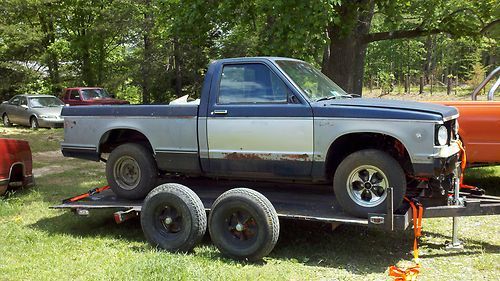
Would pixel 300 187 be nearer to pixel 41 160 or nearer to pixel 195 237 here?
pixel 195 237

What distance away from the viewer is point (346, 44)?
1332 cm

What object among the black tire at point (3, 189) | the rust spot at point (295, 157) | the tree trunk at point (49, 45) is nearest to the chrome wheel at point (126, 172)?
the rust spot at point (295, 157)

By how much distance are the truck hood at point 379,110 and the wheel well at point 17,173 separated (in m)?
5.08

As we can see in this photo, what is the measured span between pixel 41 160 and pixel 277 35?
21.3 ft

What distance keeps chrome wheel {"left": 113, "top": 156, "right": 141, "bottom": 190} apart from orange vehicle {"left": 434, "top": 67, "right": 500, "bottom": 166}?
4286 millimetres

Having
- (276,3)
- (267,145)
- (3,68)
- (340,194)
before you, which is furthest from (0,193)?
(3,68)

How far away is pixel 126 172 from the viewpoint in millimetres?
6547

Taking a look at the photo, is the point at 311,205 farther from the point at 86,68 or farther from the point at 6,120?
the point at 86,68

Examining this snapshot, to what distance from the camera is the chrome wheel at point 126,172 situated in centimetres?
648

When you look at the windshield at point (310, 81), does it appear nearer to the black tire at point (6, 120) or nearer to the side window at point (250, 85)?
the side window at point (250, 85)

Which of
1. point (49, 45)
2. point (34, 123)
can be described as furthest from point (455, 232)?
point (49, 45)

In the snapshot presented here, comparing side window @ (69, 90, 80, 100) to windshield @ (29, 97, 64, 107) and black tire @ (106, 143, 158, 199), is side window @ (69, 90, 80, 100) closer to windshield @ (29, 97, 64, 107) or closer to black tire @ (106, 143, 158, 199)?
windshield @ (29, 97, 64, 107)

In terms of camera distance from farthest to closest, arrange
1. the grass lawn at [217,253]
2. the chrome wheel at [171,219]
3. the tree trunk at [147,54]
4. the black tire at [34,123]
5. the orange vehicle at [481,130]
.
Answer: the tree trunk at [147,54] → the black tire at [34,123] → the orange vehicle at [481,130] → the chrome wheel at [171,219] → the grass lawn at [217,253]

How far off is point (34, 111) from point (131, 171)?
1686 cm
